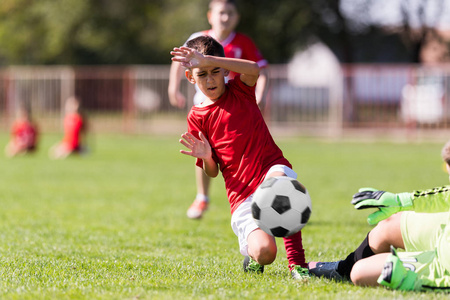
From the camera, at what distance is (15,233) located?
20.1 ft

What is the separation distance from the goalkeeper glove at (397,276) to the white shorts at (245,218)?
3.19 feet

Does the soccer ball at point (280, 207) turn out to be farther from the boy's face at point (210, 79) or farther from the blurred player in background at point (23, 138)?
the blurred player in background at point (23, 138)

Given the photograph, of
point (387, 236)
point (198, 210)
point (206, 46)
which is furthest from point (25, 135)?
A: point (387, 236)

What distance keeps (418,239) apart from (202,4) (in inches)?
992

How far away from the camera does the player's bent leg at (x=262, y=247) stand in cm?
405

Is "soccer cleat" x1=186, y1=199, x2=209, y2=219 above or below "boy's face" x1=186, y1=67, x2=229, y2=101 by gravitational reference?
below

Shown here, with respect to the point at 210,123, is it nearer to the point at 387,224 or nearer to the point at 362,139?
the point at 387,224

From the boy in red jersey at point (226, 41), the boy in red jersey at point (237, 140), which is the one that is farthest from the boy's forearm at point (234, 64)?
the boy in red jersey at point (226, 41)

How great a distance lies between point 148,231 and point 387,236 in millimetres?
3135

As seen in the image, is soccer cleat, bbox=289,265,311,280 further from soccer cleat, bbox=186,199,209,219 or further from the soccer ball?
soccer cleat, bbox=186,199,209,219

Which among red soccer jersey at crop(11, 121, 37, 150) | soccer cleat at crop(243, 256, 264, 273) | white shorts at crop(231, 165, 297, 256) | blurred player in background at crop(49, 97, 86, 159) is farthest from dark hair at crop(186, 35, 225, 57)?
red soccer jersey at crop(11, 121, 37, 150)

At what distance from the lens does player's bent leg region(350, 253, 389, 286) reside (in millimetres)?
3717

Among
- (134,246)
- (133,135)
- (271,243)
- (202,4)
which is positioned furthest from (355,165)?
(202,4)

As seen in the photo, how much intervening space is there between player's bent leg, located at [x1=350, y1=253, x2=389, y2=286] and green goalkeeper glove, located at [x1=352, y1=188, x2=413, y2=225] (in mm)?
222
